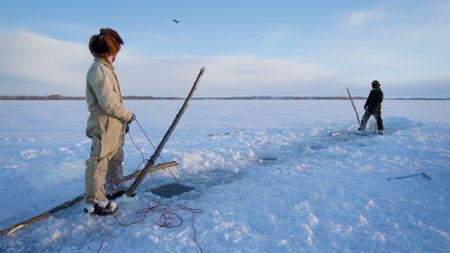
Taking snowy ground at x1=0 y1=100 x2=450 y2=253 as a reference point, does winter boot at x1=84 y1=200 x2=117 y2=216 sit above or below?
above

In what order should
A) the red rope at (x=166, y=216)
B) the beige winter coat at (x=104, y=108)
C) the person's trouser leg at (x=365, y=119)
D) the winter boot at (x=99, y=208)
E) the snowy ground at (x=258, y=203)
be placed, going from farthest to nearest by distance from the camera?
the person's trouser leg at (x=365, y=119)
the winter boot at (x=99, y=208)
the red rope at (x=166, y=216)
the beige winter coat at (x=104, y=108)
the snowy ground at (x=258, y=203)

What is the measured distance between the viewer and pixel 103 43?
3229 millimetres

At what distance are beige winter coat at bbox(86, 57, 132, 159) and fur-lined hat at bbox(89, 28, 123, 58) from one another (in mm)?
74

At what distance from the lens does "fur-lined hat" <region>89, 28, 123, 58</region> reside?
3.23 m

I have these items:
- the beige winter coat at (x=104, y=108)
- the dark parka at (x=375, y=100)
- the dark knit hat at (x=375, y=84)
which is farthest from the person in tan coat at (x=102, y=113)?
the dark knit hat at (x=375, y=84)

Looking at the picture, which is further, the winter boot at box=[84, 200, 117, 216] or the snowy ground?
the winter boot at box=[84, 200, 117, 216]

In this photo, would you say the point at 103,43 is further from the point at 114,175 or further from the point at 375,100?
the point at 375,100

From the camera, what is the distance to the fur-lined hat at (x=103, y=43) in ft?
10.6

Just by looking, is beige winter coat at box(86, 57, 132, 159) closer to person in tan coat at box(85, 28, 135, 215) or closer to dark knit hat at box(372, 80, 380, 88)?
person in tan coat at box(85, 28, 135, 215)

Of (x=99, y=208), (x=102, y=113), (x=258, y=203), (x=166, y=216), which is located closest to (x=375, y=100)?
(x=258, y=203)

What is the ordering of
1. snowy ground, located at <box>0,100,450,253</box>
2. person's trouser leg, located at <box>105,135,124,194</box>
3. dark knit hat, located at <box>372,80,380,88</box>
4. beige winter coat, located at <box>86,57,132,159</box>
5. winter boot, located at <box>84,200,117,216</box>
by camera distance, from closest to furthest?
snowy ground, located at <box>0,100,450,253</box> < beige winter coat, located at <box>86,57,132,159</box> < winter boot, located at <box>84,200,117,216</box> < person's trouser leg, located at <box>105,135,124,194</box> < dark knit hat, located at <box>372,80,380,88</box>

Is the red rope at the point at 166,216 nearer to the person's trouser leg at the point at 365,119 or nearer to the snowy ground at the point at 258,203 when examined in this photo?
the snowy ground at the point at 258,203

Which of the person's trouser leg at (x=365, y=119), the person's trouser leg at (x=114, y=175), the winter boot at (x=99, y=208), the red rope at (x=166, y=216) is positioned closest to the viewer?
the red rope at (x=166, y=216)

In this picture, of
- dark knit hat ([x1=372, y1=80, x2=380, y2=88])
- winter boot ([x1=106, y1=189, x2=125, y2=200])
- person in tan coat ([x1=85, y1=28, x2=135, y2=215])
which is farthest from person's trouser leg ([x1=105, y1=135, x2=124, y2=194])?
dark knit hat ([x1=372, y1=80, x2=380, y2=88])
